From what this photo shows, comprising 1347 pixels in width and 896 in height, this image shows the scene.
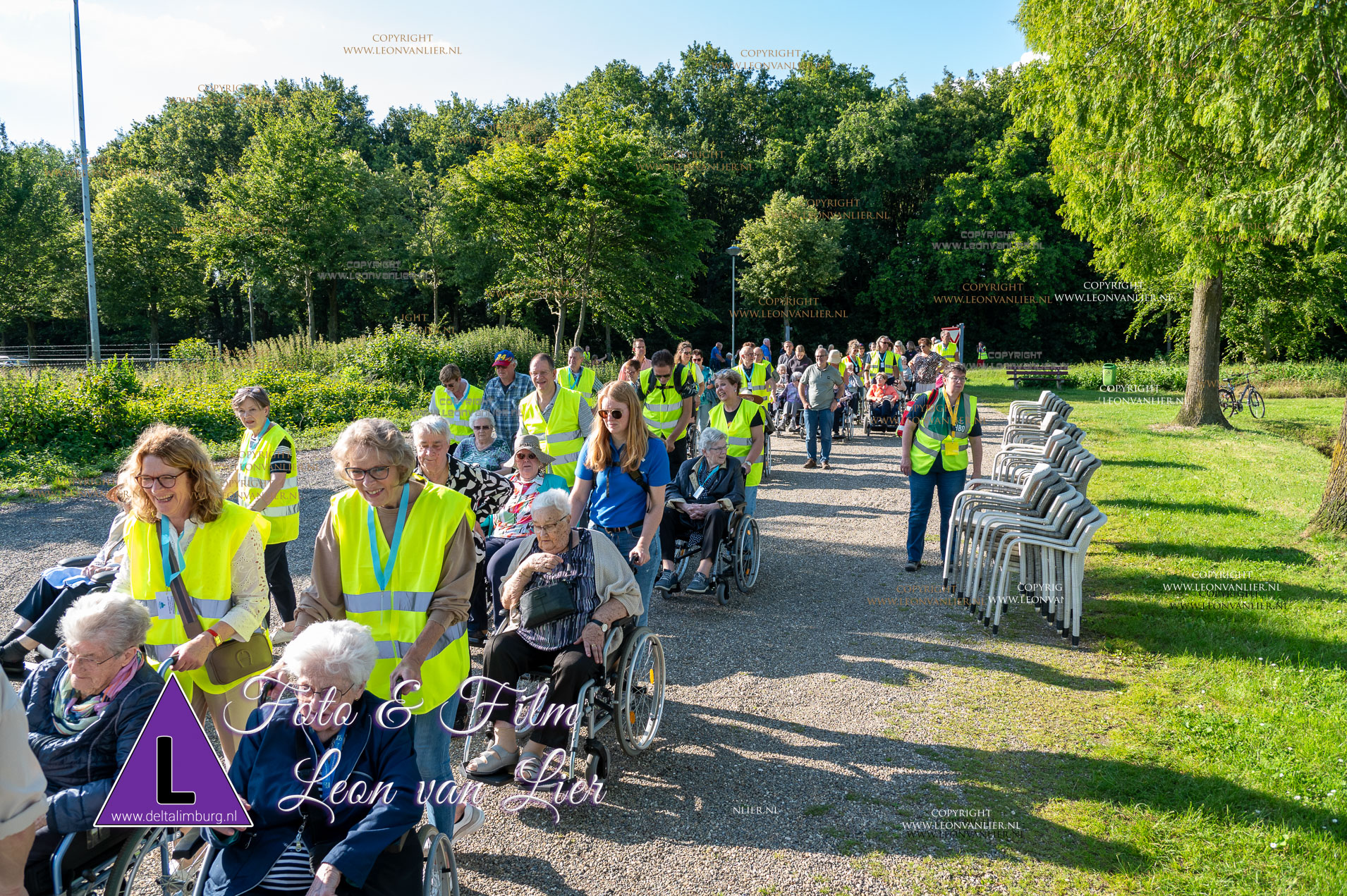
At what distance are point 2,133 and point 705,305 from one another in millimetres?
33543

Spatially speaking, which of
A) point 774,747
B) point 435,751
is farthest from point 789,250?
point 435,751

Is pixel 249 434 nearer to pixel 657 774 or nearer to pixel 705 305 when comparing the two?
pixel 657 774

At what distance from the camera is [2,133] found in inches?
1539

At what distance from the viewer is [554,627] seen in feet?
13.8

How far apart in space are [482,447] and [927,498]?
407 cm

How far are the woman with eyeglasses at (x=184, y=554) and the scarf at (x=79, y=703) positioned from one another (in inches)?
14.6

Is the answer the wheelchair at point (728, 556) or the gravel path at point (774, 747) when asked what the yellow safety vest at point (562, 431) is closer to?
the wheelchair at point (728, 556)

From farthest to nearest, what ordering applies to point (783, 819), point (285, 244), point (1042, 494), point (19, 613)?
point (285, 244) < point (1042, 494) < point (19, 613) < point (783, 819)

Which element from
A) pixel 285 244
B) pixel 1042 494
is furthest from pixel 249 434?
pixel 285 244

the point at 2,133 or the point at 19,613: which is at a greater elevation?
the point at 2,133

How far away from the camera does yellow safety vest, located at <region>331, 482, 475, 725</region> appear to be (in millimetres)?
3139

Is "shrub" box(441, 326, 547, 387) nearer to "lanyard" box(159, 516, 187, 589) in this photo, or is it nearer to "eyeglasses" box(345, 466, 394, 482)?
"lanyard" box(159, 516, 187, 589)

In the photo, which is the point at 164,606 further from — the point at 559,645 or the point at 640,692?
the point at 640,692

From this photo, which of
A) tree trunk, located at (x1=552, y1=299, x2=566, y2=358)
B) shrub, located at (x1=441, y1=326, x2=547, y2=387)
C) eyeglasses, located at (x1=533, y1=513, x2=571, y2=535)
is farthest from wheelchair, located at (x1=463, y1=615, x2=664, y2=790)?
tree trunk, located at (x1=552, y1=299, x2=566, y2=358)
